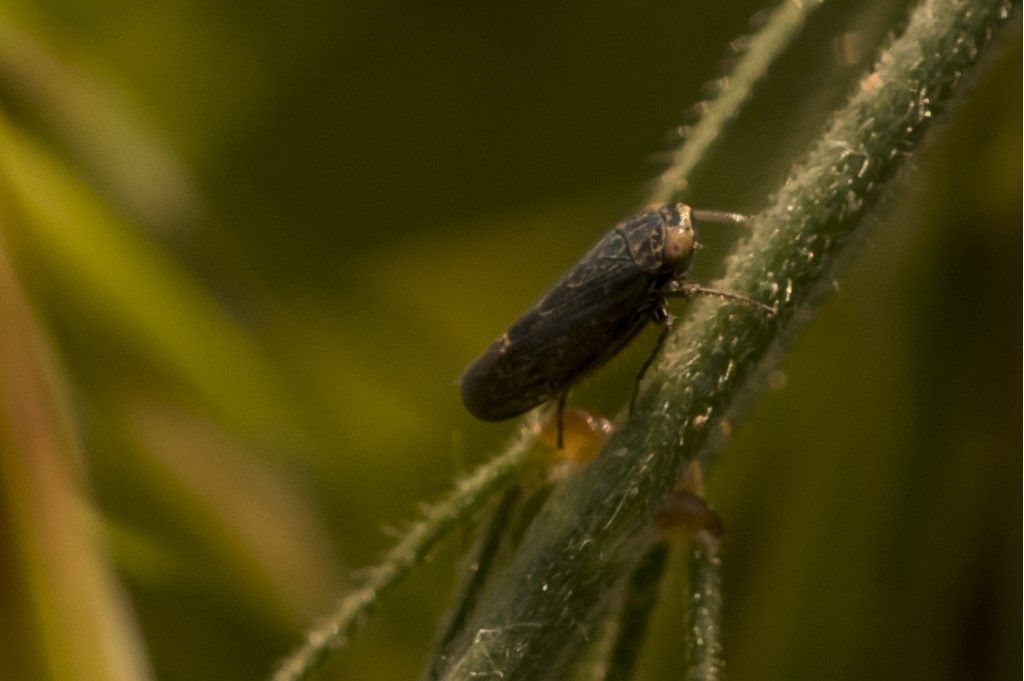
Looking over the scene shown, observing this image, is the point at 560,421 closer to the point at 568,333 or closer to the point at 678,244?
the point at 568,333

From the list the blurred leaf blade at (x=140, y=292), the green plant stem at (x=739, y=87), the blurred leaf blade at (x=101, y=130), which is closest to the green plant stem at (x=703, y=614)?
the green plant stem at (x=739, y=87)

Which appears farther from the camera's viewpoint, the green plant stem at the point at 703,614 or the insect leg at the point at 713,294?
the insect leg at the point at 713,294

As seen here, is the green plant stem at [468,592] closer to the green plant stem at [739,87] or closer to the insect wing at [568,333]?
the insect wing at [568,333]

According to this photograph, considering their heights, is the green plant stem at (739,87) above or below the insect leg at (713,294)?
above

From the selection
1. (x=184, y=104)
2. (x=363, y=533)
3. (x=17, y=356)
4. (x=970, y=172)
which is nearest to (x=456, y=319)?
(x=363, y=533)

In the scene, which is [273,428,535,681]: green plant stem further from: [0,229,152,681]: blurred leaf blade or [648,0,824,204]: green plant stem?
[0,229,152,681]: blurred leaf blade

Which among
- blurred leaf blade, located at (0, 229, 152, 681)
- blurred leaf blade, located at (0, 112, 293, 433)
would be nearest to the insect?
blurred leaf blade, located at (0, 229, 152, 681)

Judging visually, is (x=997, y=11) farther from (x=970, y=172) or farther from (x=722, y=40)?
(x=722, y=40)
